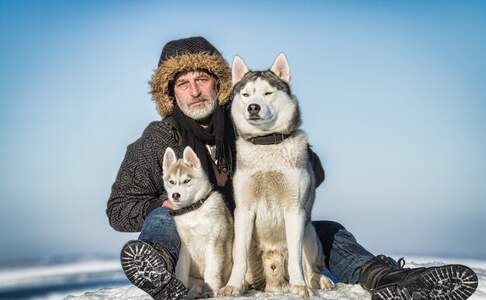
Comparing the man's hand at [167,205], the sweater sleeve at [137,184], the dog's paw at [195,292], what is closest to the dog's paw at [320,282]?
the dog's paw at [195,292]

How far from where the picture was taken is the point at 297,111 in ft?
15.6

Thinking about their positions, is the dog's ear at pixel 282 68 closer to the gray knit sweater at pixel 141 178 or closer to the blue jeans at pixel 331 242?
the gray knit sweater at pixel 141 178

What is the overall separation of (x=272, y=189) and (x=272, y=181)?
0.21 feet

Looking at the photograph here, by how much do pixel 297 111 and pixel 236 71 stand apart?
61 centimetres

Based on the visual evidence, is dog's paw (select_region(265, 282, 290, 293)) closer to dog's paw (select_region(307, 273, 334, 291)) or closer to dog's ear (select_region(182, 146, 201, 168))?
dog's paw (select_region(307, 273, 334, 291))

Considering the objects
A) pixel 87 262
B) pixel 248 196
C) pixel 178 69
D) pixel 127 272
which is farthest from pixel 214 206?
pixel 87 262

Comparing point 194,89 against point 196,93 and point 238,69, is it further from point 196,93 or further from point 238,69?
point 238,69

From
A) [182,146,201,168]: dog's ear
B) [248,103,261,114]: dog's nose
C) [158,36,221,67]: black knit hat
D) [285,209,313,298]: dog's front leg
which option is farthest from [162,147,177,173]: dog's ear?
[158,36,221,67]: black knit hat

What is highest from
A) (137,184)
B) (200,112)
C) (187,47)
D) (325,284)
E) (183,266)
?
(187,47)

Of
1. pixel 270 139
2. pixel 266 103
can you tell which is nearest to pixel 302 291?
pixel 270 139

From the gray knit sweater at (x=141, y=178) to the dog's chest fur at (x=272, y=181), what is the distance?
0.79 meters

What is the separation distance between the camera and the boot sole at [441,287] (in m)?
3.77

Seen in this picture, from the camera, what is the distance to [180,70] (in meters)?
5.75

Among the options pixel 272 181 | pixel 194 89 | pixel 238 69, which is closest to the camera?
pixel 272 181
